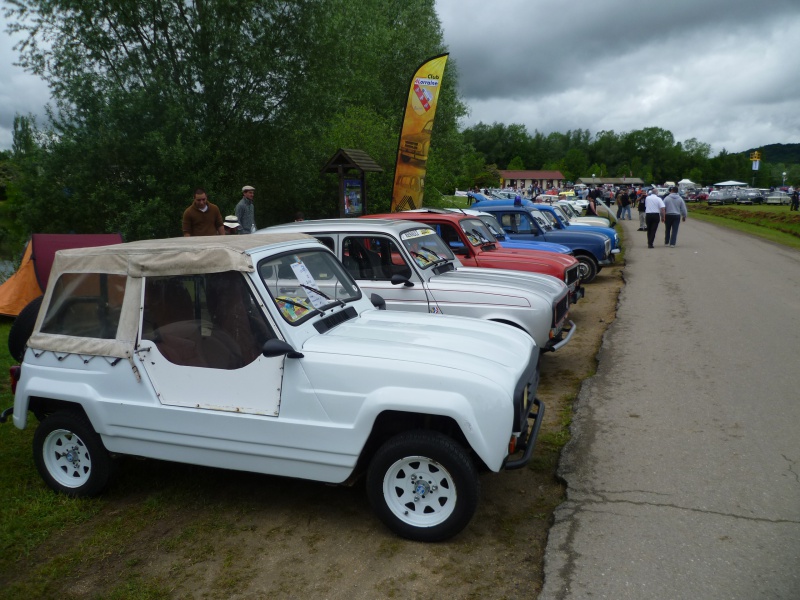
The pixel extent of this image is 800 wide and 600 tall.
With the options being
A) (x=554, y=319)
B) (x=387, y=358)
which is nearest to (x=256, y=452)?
(x=387, y=358)

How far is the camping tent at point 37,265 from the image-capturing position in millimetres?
8648

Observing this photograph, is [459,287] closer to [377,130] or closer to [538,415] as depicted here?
[538,415]

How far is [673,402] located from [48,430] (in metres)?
5.54

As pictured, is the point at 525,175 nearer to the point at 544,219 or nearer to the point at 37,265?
the point at 544,219

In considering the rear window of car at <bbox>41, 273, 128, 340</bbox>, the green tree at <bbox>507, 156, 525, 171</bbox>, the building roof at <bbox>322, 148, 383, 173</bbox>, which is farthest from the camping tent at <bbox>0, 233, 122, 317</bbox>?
the green tree at <bbox>507, 156, 525, 171</bbox>

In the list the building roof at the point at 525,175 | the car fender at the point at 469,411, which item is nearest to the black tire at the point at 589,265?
the car fender at the point at 469,411

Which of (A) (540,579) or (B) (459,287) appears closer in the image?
(A) (540,579)

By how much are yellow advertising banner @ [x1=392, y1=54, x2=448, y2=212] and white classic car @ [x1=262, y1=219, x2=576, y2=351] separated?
8.77m

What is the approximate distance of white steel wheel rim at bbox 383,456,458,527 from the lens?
3891 mm

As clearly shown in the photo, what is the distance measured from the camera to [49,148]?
49.3ft

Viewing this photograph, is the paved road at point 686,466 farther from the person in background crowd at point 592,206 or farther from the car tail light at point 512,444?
the person in background crowd at point 592,206

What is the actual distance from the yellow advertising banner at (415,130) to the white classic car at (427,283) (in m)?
8.77

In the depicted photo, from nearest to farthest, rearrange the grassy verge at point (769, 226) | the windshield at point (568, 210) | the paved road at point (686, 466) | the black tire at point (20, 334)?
the paved road at point (686, 466) → the black tire at point (20, 334) → the windshield at point (568, 210) → the grassy verge at point (769, 226)

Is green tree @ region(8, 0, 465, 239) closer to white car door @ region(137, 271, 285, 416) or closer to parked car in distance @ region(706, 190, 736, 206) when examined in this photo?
white car door @ region(137, 271, 285, 416)
